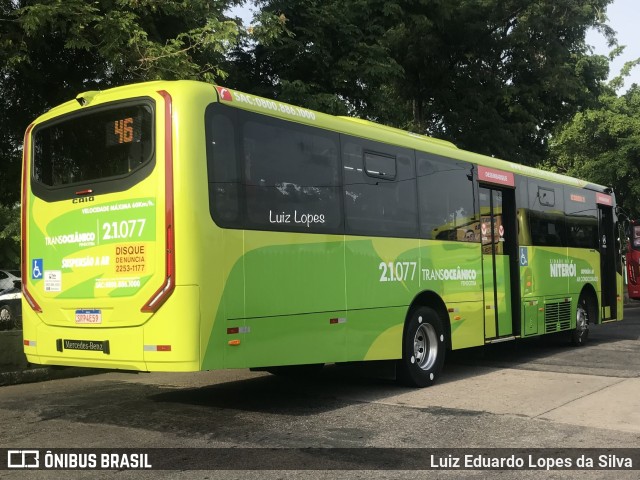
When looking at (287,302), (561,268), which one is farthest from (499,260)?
(287,302)

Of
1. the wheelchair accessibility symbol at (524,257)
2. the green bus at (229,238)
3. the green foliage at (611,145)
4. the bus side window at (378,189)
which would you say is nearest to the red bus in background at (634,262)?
the green foliage at (611,145)

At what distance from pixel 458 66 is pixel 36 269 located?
14.7 m

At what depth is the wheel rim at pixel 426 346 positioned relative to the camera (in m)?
8.80

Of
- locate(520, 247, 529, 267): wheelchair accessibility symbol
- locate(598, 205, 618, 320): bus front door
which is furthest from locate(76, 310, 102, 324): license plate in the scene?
locate(598, 205, 618, 320): bus front door

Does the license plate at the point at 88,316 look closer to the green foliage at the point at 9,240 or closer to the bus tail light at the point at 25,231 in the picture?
the bus tail light at the point at 25,231

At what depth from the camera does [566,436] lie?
6.07m

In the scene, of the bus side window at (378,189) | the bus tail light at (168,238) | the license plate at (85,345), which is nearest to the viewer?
the bus tail light at (168,238)

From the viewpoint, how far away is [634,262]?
2209 centimetres

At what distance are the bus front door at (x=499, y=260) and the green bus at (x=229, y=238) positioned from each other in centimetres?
87

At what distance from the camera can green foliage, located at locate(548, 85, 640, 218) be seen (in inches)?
1091

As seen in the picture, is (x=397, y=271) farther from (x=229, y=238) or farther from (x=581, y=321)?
(x=581, y=321)

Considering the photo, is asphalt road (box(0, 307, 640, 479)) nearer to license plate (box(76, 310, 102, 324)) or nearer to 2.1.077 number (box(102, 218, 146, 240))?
license plate (box(76, 310, 102, 324))

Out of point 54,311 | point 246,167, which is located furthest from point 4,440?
point 246,167

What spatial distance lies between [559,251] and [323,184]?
6480 millimetres
